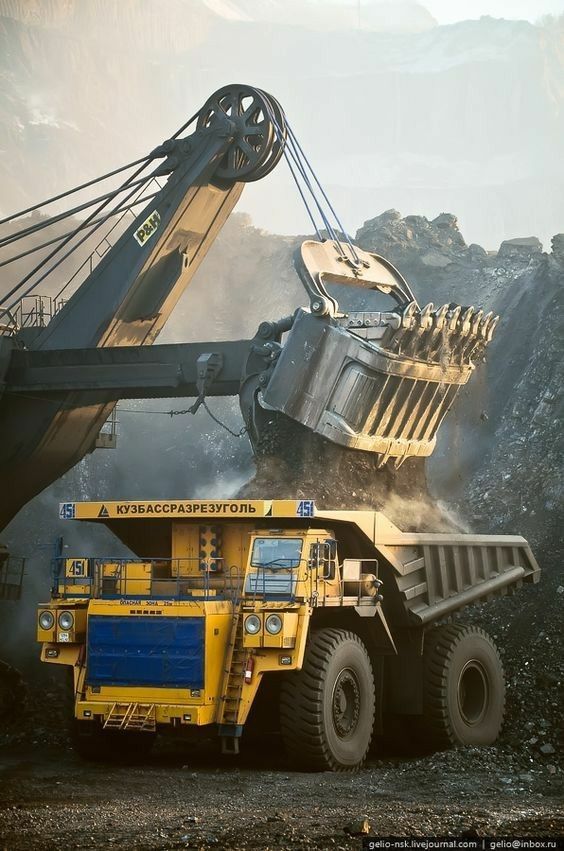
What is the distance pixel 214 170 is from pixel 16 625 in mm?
7591

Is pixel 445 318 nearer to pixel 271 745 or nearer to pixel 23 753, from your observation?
pixel 271 745

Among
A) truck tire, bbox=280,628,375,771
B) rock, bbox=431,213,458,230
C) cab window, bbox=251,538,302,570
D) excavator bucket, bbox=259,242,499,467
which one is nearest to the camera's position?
truck tire, bbox=280,628,375,771

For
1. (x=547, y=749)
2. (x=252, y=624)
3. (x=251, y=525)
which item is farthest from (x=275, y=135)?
(x=547, y=749)

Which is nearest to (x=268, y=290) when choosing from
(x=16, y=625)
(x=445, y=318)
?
(x=16, y=625)

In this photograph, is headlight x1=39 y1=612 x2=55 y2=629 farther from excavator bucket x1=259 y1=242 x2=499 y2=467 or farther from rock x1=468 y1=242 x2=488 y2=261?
rock x1=468 y1=242 x2=488 y2=261

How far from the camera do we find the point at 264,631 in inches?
421

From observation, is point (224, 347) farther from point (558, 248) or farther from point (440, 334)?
point (558, 248)

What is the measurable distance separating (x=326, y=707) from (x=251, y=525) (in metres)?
1.90

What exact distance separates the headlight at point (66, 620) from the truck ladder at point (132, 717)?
2.96 ft

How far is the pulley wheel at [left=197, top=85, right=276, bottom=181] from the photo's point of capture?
16672 millimetres

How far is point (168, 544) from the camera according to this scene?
12602mm

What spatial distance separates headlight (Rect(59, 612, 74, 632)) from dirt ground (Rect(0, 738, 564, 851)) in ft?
4.14

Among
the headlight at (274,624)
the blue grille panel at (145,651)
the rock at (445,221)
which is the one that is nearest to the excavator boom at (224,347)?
the headlight at (274,624)

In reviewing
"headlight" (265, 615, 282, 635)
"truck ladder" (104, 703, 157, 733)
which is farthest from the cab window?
"truck ladder" (104, 703, 157, 733)
